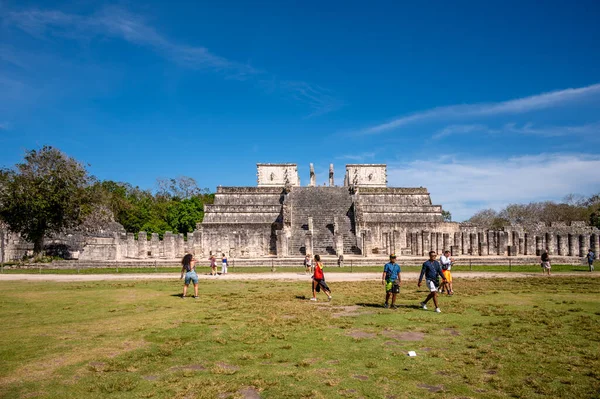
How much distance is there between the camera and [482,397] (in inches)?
212

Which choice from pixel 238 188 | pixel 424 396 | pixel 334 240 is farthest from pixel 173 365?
pixel 238 188

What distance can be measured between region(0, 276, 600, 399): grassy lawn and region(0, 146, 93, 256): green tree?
55.3ft

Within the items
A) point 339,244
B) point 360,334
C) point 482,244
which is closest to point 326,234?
point 339,244

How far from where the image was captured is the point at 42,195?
2808 centimetres

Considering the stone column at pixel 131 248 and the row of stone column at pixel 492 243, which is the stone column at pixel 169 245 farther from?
the row of stone column at pixel 492 243

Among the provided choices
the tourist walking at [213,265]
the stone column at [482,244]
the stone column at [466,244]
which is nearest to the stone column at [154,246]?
the tourist walking at [213,265]

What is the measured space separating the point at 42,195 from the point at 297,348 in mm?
27013

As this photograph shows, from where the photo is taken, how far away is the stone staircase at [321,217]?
1395 inches

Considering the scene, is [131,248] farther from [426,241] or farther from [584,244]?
[584,244]

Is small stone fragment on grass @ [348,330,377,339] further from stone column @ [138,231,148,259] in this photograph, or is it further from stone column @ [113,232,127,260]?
stone column @ [138,231,148,259]

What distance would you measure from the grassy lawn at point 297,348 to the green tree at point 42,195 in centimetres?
1686

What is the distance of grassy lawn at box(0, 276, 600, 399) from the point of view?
5.78m

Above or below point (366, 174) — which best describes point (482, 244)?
below

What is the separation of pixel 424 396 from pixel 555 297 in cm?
1058
